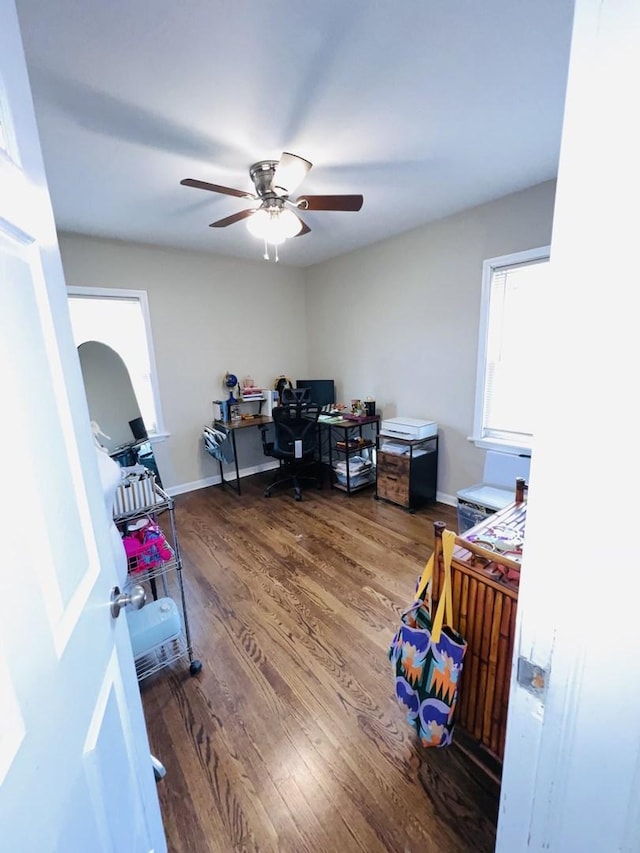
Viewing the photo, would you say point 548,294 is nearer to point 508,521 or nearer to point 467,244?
point 508,521

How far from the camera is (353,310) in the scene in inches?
153

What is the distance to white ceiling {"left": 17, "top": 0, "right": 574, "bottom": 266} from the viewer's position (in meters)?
1.17

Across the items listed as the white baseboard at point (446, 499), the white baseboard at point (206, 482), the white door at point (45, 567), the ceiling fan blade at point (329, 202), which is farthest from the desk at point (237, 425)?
the white door at point (45, 567)

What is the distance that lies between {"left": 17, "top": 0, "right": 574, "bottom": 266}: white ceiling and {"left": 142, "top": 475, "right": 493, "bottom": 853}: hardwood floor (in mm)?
2513

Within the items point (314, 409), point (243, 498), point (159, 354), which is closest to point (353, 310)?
point (314, 409)

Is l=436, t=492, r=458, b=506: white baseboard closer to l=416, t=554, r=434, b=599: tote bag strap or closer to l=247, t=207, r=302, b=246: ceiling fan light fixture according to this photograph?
l=416, t=554, r=434, b=599: tote bag strap

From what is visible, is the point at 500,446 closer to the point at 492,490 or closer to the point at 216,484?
the point at 492,490

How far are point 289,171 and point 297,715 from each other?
2.51 meters

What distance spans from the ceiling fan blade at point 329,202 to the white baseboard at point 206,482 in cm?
299

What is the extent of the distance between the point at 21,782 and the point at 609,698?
79 cm

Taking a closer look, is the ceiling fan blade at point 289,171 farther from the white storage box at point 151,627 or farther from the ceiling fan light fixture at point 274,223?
the white storage box at point 151,627

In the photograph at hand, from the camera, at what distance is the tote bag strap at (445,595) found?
1.16 metres

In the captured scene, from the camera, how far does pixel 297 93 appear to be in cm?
148

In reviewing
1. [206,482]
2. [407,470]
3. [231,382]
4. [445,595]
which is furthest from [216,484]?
[445,595]
